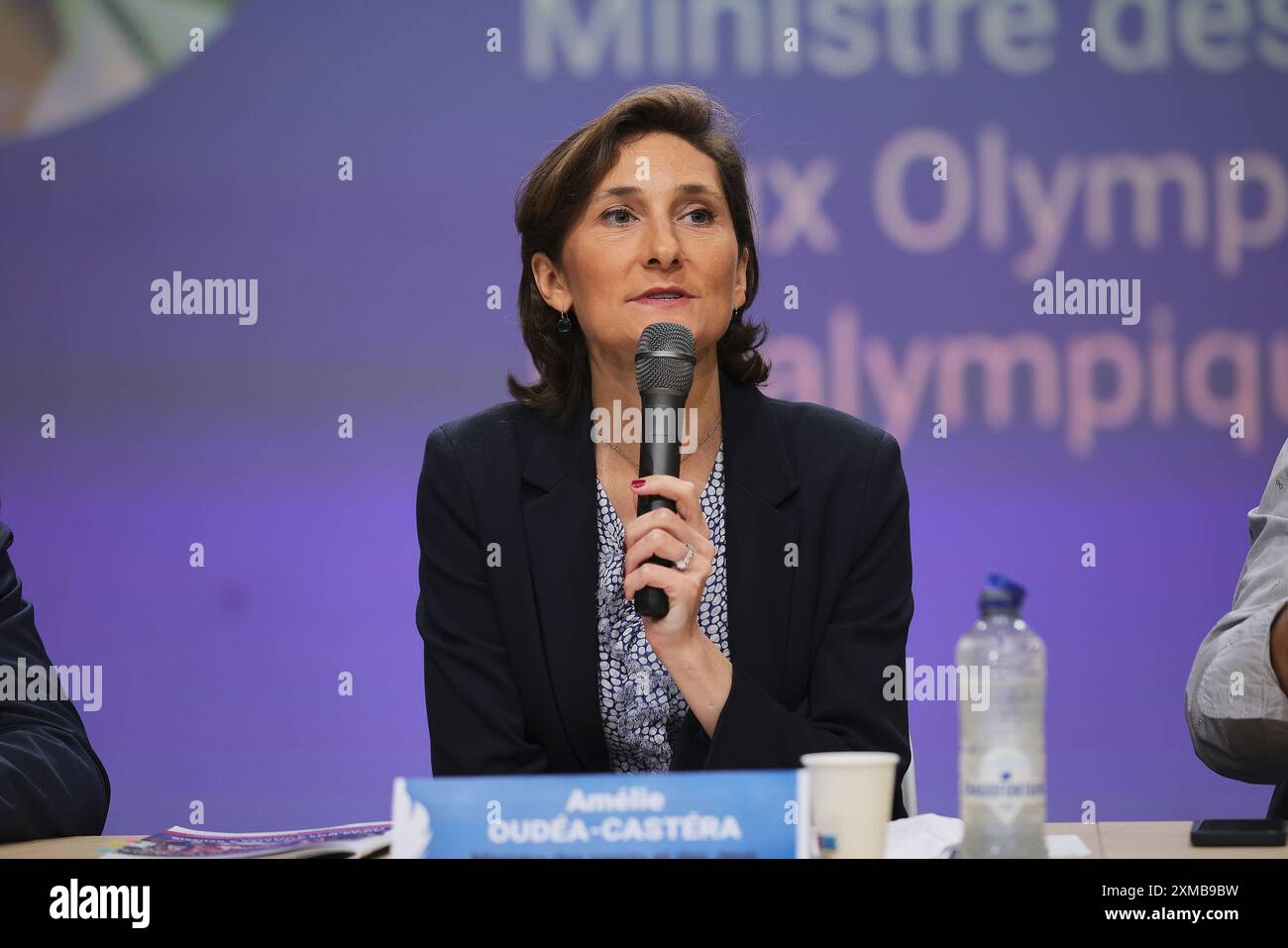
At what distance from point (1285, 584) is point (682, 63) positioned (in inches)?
80.4

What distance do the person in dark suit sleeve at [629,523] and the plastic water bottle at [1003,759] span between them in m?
0.65

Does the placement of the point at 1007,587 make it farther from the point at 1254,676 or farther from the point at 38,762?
the point at 38,762

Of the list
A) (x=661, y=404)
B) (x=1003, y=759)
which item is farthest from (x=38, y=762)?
(x=1003, y=759)

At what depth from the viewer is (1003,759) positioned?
1.30 m

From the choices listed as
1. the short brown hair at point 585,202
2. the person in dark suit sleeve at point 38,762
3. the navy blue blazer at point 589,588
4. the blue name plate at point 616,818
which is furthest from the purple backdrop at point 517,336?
the blue name plate at point 616,818

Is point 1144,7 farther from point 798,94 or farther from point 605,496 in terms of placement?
point 605,496

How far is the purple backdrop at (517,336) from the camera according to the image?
11.5 ft

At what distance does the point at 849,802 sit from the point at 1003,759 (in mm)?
140

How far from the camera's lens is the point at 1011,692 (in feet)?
4.35

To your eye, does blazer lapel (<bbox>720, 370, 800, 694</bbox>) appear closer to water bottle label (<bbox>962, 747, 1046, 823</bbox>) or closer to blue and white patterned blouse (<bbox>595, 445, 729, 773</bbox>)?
blue and white patterned blouse (<bbox>595, 445, 729, 773</bbox>)

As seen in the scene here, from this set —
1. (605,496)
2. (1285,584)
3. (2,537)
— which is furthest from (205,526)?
(1285,584)

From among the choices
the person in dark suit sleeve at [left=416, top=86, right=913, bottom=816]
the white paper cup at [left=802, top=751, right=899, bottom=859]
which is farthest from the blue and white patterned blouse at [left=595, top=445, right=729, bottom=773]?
the white paper cup at [left=802, top=751, right=899, bottom=859]

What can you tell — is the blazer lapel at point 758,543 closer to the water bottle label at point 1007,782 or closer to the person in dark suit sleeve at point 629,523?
the person in dark suit sleeve at point 629,523

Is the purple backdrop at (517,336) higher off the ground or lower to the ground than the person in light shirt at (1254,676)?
higher
